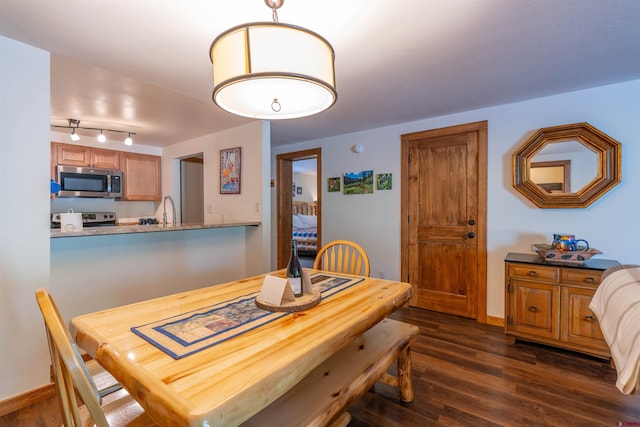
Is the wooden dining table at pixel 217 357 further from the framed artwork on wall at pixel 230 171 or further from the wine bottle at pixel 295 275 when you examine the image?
the framed artwork on wall at pixel 230 171

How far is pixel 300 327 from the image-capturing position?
1.11 m

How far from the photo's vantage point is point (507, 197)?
288 cm

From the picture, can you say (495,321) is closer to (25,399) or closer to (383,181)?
(383,181)

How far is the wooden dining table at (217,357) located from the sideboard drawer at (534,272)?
5.87 ft

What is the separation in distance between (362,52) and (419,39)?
35 centimetres

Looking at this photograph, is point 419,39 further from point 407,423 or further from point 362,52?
point 407,423

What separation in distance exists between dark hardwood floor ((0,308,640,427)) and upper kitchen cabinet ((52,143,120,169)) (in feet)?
10.6

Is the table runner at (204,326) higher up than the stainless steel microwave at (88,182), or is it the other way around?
the stainless steel microwave at (88,182)

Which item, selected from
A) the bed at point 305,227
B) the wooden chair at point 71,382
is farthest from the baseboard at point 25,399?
the bed at point 305,227

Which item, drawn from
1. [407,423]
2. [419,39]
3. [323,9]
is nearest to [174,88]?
[323,9]

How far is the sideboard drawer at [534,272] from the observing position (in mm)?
2359

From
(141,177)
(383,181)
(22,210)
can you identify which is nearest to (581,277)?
(383,181)

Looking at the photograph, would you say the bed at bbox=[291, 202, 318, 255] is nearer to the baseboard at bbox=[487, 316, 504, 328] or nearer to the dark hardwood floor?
the baseboard at bbox=[487, 316, 504, 328]

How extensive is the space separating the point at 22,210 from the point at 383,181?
3239mm
